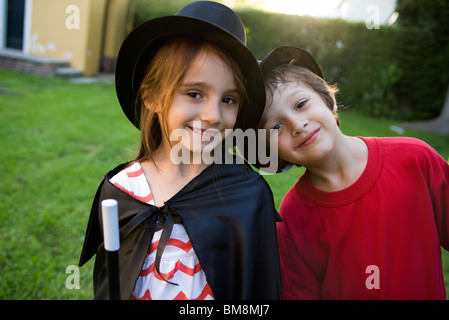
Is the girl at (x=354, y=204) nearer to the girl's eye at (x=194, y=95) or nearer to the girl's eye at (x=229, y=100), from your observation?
the girl's eye at (x=229, y=100)

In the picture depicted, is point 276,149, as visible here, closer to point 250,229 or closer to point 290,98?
point 290,98

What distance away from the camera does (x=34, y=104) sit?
23.9 feet

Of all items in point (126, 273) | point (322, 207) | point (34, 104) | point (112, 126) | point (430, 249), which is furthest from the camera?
point (34, 104)

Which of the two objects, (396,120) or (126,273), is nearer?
(126,273)

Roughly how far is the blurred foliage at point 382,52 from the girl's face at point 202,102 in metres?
9.76

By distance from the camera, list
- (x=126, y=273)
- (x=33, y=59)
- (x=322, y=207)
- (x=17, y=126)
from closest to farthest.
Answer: (x=126, y=273) → (x=322, y=207) → (x=17, y=126) → (x=33, y=59)

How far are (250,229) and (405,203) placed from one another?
705 mm

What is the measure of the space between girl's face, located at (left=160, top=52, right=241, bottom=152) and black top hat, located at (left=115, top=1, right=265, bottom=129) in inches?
3.3

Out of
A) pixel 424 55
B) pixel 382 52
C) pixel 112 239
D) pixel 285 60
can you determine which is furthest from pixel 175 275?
pixel 424 55

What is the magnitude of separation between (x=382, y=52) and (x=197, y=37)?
10887 mm

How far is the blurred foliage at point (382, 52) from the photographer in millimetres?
10555

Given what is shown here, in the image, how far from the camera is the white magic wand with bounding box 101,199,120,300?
1.00 metres

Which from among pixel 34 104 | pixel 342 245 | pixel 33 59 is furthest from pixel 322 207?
pixel 33 59

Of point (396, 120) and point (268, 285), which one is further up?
point (396, 120)
